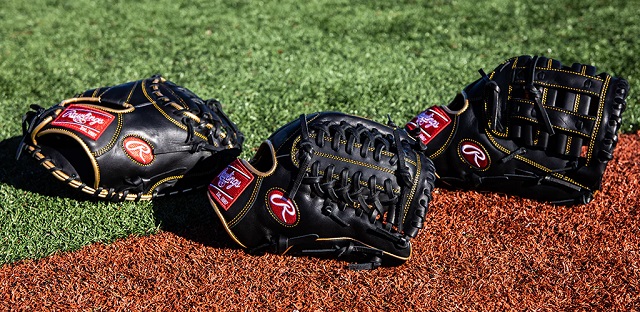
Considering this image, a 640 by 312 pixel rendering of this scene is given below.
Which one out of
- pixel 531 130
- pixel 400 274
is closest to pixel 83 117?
pixel 400 274

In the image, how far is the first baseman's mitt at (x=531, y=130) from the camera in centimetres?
358

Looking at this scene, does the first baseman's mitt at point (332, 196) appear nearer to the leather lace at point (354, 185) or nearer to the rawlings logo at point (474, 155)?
the leather lace at point (354, 185)

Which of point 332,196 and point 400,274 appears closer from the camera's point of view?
point 332,196

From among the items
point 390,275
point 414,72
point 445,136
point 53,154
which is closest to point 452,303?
point 390,275

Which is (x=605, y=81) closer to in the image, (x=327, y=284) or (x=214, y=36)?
(x=327, y=284)

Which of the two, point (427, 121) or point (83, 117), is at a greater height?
point (83, 117)

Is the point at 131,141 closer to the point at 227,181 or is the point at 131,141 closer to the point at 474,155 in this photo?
the point at 227,181

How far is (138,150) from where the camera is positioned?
365 cm

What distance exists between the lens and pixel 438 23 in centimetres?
715

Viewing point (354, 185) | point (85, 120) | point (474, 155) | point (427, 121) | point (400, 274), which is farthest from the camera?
point (427, 121)

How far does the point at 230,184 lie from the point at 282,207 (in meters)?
0.34

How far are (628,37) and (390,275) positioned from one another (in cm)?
491

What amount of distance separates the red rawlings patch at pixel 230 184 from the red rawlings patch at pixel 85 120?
737 mm

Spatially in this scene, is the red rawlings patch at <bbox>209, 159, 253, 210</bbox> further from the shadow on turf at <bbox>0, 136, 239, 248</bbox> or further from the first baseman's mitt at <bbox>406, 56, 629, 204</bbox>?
the first baseman's mitt at <bbox>406, 56, 629, 204</bbox>
